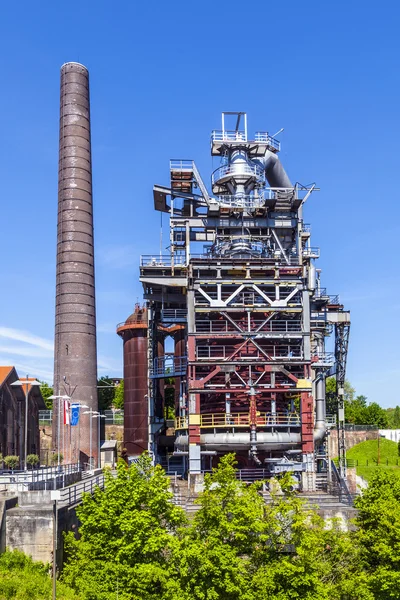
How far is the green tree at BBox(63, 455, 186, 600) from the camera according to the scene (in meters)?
23.4

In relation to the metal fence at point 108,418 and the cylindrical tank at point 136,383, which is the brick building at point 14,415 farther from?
Answer: the metal fence at point 108,418

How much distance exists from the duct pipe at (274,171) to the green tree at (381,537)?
118 ft

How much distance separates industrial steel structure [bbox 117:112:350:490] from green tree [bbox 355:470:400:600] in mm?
15775

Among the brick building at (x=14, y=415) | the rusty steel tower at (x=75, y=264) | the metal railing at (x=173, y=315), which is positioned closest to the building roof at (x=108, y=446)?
the rusty steel tower at (x=75, y=264)

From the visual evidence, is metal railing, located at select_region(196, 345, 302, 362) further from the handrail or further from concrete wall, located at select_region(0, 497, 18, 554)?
concrete wall, located at select_region(0, 497, 18, 554)

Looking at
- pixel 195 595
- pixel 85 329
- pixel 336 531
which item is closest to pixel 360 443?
pixel 85 329

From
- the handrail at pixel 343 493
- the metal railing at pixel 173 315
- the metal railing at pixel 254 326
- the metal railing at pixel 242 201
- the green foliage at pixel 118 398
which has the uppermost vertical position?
the metal railing at pixel 242 201

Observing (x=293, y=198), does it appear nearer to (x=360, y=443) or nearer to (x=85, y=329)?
(x=85, y=329)

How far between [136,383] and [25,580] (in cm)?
5123

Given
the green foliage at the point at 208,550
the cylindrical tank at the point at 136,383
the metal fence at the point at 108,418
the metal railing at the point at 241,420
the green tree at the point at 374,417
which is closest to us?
the green foliage at the point at 208,550

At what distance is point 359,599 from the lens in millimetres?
24656

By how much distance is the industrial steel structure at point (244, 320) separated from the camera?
47.2 meters

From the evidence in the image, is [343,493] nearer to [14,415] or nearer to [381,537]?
[381,537]

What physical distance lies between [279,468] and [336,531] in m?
17.4
